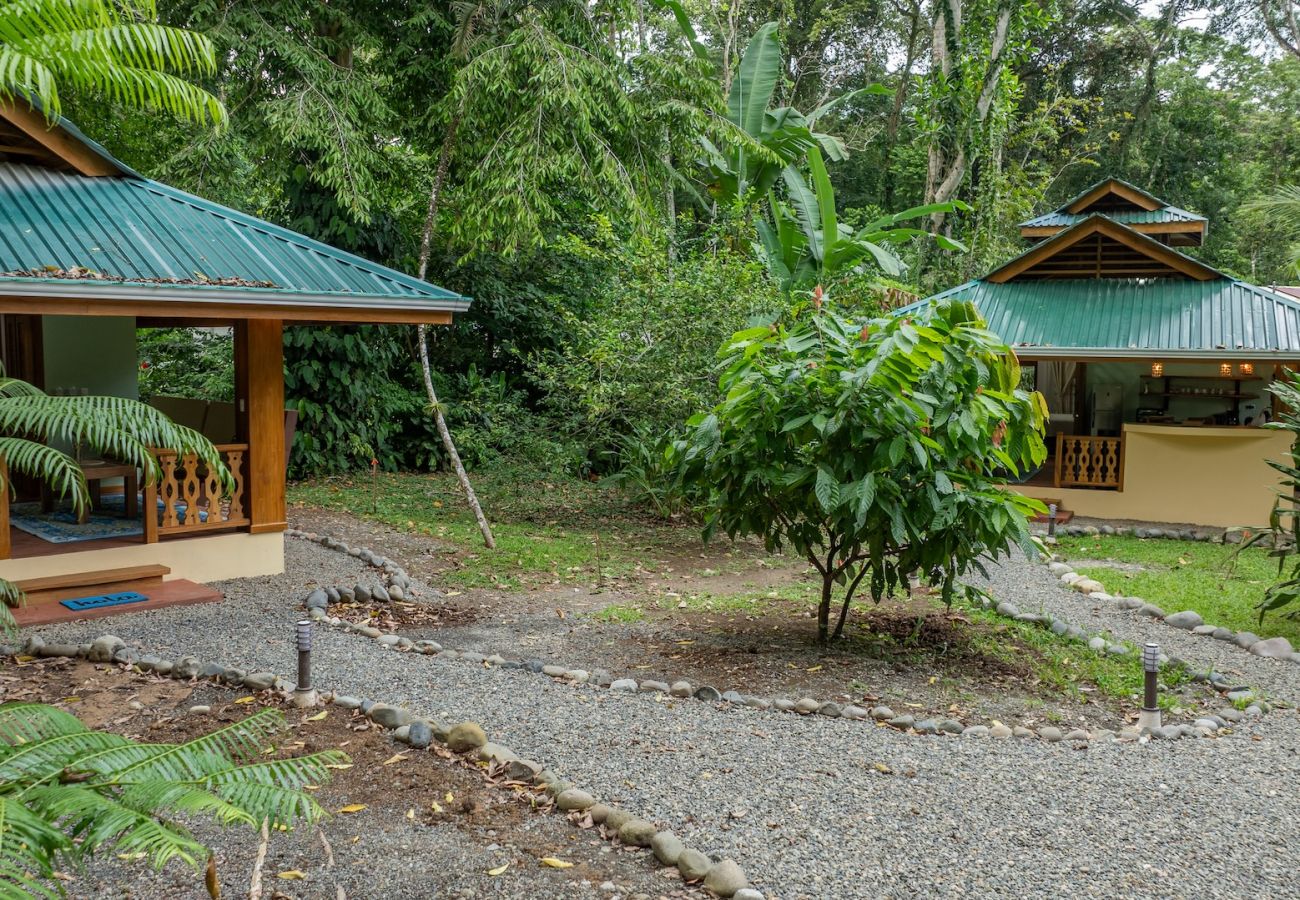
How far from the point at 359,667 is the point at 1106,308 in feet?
39.7

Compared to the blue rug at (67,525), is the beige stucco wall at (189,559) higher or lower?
lower

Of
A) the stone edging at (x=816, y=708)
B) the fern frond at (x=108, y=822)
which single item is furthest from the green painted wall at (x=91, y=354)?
the fern frond at (x=108, y=822)

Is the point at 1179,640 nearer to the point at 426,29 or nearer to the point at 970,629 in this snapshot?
the point at 970,629

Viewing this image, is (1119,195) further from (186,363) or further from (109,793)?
(109,793)

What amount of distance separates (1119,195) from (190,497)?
15.4m

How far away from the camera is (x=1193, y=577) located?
34.5ft

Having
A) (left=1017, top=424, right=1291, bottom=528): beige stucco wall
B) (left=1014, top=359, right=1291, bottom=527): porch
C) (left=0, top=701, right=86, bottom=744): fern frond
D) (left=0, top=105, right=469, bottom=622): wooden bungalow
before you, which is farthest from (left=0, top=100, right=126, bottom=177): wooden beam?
(left=1017, top=424, right=1291, bottom=528): beige stucco wall

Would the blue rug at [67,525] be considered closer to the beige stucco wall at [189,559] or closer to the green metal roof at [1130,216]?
the beige stucco wall at [189,559]

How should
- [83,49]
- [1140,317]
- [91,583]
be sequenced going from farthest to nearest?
[1140,317] → [91,583] → [83,49]

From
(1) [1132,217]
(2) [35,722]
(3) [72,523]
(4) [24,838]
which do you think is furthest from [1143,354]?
(4) [24,838]

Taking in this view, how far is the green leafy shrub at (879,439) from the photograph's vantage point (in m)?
6.20

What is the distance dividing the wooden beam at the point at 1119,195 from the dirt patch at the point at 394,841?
1596 centimetres

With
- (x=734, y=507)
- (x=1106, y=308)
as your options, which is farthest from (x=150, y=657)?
(x=1106, y=308)

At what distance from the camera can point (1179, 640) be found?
7.98 m
